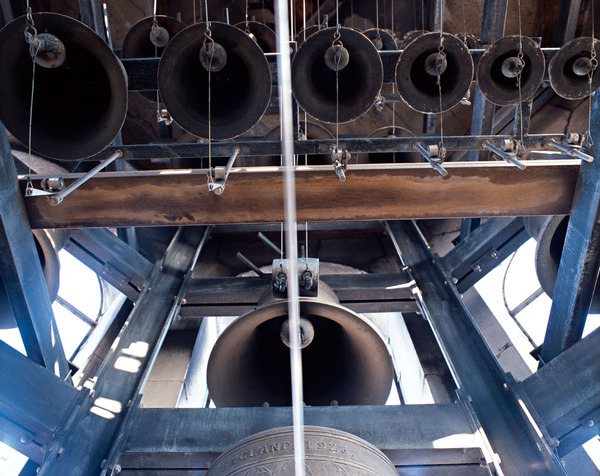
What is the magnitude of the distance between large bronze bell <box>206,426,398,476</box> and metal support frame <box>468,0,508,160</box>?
3.63m

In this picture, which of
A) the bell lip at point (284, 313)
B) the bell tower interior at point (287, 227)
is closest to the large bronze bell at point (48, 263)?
the bell tower interior at point (287, 227)

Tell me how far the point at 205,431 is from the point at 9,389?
3.64 feet

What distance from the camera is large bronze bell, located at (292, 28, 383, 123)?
2814 mm

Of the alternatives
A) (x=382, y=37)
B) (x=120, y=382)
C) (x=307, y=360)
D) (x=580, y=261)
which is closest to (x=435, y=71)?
(x=580, y=261)

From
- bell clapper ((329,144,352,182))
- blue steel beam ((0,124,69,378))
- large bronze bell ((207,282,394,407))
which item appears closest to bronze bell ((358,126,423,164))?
large bronze bell ((207,282,394,407))

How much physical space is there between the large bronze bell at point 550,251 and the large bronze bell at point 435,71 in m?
1.13

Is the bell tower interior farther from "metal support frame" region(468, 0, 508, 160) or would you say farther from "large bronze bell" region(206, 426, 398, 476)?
"metal support frame" region(468, 0, 508, 160)

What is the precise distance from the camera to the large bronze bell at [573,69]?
3219 mm

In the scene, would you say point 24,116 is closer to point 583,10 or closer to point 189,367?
point 189,367

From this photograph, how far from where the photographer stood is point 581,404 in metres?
2.50

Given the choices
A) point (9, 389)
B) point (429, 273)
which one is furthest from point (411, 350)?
point (9, 389)

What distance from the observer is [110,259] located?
13.0ft

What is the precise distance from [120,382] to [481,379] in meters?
2.44

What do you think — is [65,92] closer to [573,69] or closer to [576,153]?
[576,153]
